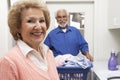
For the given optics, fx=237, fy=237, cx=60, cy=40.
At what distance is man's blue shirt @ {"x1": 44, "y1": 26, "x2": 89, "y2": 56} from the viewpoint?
Result: 3.03 m

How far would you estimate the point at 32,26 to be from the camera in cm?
122

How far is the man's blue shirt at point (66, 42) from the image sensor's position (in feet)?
9.95

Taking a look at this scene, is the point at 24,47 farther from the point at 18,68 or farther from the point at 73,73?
the point at 73,73

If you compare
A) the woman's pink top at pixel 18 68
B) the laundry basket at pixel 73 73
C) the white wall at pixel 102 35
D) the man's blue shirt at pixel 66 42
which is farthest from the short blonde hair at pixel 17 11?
the white wall at pixel 102 35

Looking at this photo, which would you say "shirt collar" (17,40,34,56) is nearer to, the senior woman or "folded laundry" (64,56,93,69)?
the senior woman

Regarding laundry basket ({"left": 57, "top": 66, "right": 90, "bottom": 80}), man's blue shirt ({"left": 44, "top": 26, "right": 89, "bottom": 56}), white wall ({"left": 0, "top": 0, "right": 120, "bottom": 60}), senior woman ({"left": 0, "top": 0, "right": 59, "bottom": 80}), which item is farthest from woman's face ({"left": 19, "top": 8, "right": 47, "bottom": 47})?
white wall ({"left": 0, "top": 0, "right": 120, "bottom": 60})

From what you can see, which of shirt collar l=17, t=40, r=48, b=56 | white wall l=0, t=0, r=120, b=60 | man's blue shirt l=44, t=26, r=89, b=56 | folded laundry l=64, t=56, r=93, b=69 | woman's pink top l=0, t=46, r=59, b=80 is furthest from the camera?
white wall l=0, t=0, r=120, b=60

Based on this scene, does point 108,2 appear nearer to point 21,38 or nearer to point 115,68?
point 115,68

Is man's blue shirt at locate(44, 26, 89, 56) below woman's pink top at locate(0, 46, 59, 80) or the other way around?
below

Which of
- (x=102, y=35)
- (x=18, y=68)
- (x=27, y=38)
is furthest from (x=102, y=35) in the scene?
(x=18, y=68)

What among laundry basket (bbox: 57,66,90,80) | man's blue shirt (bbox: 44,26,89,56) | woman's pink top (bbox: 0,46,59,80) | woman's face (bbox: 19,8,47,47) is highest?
woman's face (bbox: 19,8,47,47)

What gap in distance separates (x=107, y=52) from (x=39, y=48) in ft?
7.49

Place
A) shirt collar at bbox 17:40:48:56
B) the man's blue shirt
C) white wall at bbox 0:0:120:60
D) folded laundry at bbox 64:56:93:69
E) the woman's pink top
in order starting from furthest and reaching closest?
white wall at bbox 0:0:120:60 → the man's blue shirt → folded laundry at bbox 64:56:93:69 → shirt collar at bbox 17:40:48:56 → the woman's pink top

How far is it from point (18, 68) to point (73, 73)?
4.32 feet
